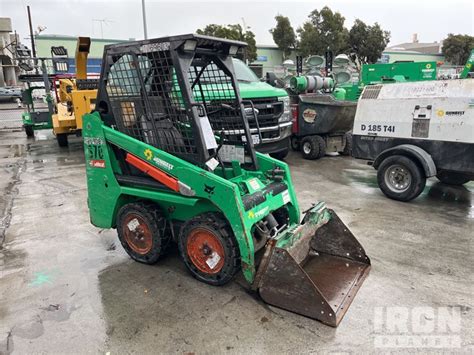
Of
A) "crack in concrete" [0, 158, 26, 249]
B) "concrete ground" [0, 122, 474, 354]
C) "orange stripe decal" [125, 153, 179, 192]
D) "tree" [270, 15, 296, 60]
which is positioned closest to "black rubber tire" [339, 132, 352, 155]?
"concrete ground" [0, 122, 474, 354]

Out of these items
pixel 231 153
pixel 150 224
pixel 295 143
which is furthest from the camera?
pixel 295 143

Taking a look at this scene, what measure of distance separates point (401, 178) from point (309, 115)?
11.5ft

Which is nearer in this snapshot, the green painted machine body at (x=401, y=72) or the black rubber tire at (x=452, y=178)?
the black rubber tire at (x=452, y=178)

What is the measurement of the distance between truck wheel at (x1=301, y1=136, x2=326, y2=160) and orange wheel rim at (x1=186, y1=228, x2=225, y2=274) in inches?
241

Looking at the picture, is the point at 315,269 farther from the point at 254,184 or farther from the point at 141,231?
the point at 141,231

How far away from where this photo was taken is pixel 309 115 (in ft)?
29.9

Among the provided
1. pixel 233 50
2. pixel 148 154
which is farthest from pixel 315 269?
pixel 233 50

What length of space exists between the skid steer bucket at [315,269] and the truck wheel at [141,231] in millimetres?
1193

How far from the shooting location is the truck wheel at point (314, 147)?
9.14 meters

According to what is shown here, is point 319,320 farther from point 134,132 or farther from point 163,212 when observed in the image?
point 134,132

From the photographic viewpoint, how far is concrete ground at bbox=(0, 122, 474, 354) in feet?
9.42

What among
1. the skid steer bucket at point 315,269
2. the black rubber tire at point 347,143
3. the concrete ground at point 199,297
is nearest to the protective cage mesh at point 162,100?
the skid steer bucket at point 315,269

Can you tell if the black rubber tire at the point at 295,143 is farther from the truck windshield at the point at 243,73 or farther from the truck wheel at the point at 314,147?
the truck windshield at the point at 243,73

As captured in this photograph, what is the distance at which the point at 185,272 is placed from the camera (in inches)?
152
